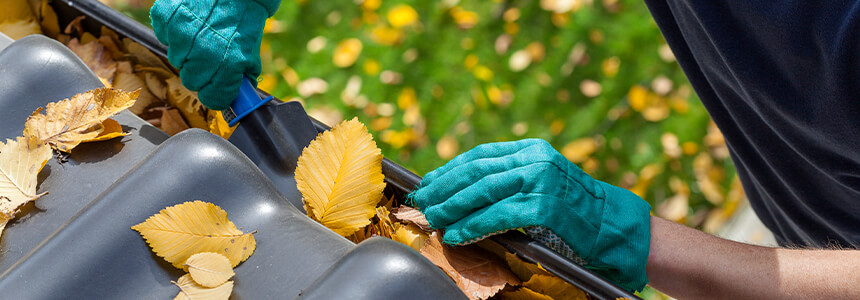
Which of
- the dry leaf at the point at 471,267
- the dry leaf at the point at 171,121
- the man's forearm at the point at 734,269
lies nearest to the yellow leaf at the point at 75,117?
the dry leaf at the point at 171,121

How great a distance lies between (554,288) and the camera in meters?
0.89

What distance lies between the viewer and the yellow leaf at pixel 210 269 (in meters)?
0.79

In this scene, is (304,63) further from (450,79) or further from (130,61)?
(130,61)

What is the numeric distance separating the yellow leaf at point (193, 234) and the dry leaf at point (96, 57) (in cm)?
66

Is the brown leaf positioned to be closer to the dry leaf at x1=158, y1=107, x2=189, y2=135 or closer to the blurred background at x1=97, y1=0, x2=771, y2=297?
the dry leaf at x1=158, y1=107, x2=189, y2=135

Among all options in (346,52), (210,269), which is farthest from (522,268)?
(346,52)

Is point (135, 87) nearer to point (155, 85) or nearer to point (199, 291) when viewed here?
point (155, 85)

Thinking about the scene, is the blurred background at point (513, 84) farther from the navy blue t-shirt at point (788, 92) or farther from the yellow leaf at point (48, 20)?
the yellow leaf at point (48, 20)

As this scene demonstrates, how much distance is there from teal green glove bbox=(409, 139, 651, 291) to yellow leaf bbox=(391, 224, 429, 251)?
37 millimetres

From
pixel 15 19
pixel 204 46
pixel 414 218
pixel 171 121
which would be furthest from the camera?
pixel 15 19

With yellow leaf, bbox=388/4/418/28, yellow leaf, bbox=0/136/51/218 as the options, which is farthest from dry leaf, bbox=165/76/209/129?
yellow leaf, bbox=388/4/418/28

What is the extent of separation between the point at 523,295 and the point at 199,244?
48 centimetres

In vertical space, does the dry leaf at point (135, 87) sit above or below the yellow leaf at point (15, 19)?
below

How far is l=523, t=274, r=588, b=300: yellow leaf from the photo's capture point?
2.89 feet
